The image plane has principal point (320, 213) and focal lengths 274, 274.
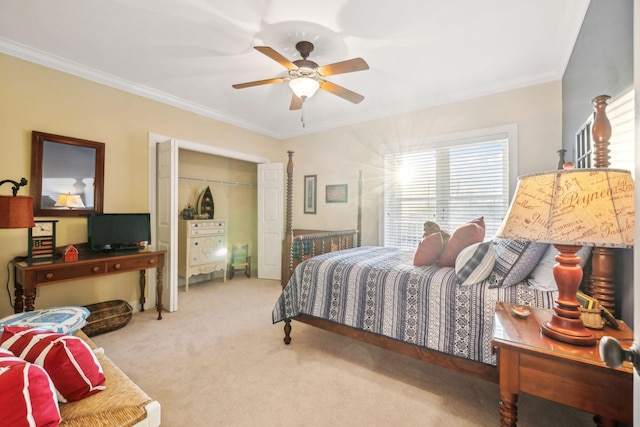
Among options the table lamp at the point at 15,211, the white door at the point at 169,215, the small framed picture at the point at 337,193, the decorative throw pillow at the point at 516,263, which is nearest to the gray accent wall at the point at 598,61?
the decorative throw pillow at the point at 516,263

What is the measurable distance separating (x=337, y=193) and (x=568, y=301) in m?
3.61

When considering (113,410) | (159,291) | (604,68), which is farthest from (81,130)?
(604,68)

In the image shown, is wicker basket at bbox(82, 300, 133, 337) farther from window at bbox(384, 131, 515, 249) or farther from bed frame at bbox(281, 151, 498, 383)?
window at bbox(384, 131, 515, 249)

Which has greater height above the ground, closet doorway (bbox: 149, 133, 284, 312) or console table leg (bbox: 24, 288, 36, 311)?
closet doorway (bbox: 149, 133, 284, 312)

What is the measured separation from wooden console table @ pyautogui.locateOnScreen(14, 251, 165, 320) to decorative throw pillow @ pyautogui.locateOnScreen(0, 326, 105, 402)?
5.32 feet

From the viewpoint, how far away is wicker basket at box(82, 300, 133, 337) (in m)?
2.62

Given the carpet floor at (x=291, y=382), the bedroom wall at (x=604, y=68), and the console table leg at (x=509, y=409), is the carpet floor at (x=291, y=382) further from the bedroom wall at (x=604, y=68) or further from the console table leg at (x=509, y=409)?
the bedroom wall at (x=604, y=68)

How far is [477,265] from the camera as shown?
1721mm

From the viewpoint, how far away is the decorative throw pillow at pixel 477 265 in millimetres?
1706

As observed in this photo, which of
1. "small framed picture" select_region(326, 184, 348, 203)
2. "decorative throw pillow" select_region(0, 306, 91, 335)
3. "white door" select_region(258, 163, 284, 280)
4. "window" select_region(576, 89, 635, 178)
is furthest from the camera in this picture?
"white door" select_region(258, 163, 284, 280)

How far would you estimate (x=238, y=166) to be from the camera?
526 centimetres

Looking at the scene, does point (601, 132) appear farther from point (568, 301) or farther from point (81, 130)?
point (81, 130)

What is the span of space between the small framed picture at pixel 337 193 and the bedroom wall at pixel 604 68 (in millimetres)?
2729

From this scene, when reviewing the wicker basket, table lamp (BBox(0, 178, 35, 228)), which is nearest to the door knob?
table lamp (BBox(0, 178, 35, 228))
